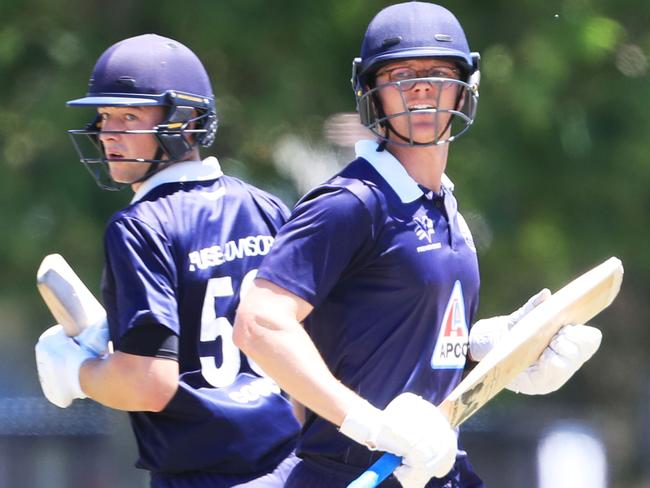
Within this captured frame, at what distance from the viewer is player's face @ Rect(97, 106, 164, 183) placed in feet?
11.8

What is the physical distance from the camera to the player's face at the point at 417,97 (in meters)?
3.06

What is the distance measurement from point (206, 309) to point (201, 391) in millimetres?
204

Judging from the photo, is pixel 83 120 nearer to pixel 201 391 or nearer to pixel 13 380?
pixel 201 391

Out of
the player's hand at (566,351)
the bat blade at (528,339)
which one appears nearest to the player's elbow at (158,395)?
the bat blade at (528,339)

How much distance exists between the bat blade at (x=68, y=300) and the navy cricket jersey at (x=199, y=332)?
0.19 meters

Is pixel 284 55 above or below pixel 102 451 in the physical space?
above

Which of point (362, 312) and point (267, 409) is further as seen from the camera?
point (267, 409)

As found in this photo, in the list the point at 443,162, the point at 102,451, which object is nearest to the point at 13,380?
the point at 102,451

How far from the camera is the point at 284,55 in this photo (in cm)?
671

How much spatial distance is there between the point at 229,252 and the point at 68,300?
1.55 feet

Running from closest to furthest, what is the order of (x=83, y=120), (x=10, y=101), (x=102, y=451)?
(x=83, y=120) < (x=10, y=101) < (x=102, y=451)

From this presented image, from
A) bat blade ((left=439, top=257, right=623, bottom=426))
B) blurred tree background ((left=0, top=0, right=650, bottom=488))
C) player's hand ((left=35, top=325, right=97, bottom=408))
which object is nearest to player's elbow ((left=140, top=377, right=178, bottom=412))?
player's hand ((left=35, top=325, right=97, bottom=408))

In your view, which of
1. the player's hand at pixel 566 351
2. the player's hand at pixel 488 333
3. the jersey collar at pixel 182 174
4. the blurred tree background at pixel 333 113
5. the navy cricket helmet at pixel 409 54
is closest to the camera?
the navy cricket helmet at pixel 409 54

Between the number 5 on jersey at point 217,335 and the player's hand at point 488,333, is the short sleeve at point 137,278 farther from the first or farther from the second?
the player's hand at point 488,333
